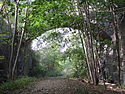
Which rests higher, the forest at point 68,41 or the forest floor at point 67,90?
the forest at point 68,41

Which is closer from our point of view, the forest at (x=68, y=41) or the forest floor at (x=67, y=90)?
the forest floor at (x=67, y=90)

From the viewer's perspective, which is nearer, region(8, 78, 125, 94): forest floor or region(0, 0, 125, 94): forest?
region(8, 78, 125, 94): forest floor

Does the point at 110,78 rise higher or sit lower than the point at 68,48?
lower

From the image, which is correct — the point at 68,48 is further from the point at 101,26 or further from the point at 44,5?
the point at 44,5

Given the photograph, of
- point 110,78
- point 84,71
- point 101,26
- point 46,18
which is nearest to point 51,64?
point 84,71

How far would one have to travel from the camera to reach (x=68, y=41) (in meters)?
8.85

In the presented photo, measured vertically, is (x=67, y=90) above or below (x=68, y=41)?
below

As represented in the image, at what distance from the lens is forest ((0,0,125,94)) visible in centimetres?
450

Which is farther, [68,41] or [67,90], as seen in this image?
[68,41]

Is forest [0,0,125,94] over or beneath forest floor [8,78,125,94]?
over

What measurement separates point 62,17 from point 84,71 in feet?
22.4

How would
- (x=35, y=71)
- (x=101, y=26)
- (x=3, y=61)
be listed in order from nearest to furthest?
1. (x=101, y=26)
2. (x=3, y=61)
3. (x=35, y=71)

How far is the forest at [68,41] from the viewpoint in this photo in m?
4.50

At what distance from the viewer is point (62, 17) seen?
14.9 feet
